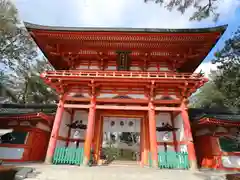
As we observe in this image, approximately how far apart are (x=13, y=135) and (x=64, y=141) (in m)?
2.91

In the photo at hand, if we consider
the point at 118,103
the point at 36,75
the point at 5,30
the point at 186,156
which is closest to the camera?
the point at 186,156

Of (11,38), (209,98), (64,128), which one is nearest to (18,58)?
(11,38)

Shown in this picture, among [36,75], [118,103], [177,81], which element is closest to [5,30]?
[36,75]

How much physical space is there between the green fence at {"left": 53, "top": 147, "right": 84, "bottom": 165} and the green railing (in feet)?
13.6

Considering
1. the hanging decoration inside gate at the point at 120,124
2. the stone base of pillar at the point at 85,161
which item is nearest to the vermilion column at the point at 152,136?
the hanging decoration inside gate at the point at 120,124

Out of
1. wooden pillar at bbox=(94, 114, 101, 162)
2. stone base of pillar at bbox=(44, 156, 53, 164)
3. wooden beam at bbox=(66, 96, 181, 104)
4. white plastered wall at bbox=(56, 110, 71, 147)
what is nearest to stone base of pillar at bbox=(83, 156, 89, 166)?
wooden pillar at bbox=(94, 114, 101, 162)

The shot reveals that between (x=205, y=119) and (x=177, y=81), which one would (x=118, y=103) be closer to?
(x=177, y=81)

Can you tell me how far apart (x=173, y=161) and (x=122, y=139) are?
1638 centimetres

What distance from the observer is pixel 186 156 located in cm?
878

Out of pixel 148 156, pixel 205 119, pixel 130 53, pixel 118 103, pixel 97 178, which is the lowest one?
pixel 97 178

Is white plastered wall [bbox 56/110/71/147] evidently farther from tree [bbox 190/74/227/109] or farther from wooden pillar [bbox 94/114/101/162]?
tree [bbox 190/74/227/109]

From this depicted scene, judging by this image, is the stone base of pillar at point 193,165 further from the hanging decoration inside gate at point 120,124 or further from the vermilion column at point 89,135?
the vermilion column at point 89,135

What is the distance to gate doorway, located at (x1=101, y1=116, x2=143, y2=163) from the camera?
1145cm

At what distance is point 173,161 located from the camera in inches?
344
